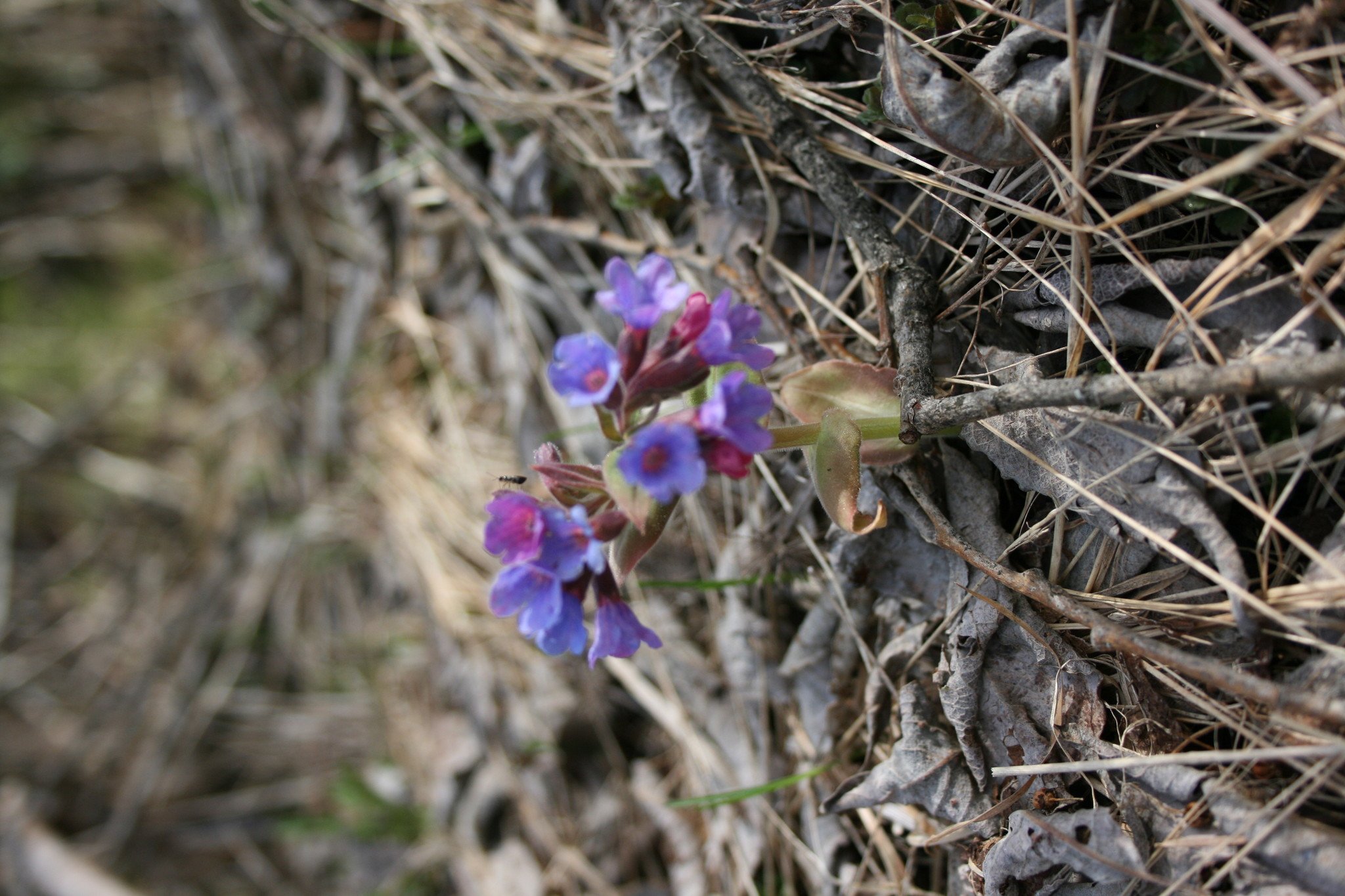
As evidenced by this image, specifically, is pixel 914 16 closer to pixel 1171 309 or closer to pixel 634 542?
pixel 1171 309

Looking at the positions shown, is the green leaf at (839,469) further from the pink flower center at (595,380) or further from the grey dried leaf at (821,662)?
the pink flower center at (595,380)

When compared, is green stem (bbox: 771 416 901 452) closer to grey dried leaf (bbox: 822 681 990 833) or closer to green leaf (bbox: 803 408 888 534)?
green leaf (bbox: 803 408 888 534)

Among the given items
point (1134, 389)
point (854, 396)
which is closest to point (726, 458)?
point (854, 396)

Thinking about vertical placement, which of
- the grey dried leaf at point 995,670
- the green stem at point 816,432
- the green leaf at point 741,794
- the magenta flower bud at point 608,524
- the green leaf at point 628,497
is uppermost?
the green stem at point 816,432

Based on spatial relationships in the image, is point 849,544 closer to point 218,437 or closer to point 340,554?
point 340,554

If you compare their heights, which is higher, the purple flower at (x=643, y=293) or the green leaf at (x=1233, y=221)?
the green leaf at (x=1233, y=221)

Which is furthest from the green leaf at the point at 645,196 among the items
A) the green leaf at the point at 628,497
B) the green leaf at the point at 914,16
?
the green leaf at the point at 628,497
